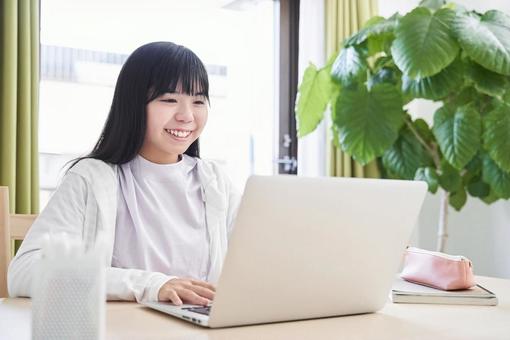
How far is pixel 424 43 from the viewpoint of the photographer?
9.74ft

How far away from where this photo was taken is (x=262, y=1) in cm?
427

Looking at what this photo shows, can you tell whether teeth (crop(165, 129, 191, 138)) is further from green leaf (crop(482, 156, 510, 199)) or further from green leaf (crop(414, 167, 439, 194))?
green leaf (crop(482, 156, 510, 199))

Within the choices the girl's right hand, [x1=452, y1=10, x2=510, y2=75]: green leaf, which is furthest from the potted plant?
the girl's right hand

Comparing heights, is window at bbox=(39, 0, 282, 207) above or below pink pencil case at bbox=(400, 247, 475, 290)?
above

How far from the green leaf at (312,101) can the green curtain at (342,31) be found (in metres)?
0.41

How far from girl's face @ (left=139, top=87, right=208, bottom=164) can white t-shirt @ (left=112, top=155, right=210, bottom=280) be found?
0.24 ft

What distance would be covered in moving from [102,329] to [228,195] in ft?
3.16

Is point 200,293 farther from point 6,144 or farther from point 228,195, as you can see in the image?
point 6,144

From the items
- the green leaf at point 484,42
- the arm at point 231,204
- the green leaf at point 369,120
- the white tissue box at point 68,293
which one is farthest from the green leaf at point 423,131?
the white tissue box at point 68,293

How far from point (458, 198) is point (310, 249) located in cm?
288

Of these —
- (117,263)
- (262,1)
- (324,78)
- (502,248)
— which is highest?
(262,1)

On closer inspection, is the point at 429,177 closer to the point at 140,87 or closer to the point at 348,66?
the point at 348,66

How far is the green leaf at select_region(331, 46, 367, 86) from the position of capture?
3.37m

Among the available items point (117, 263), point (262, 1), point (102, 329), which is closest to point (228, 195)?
point (117, 263)
